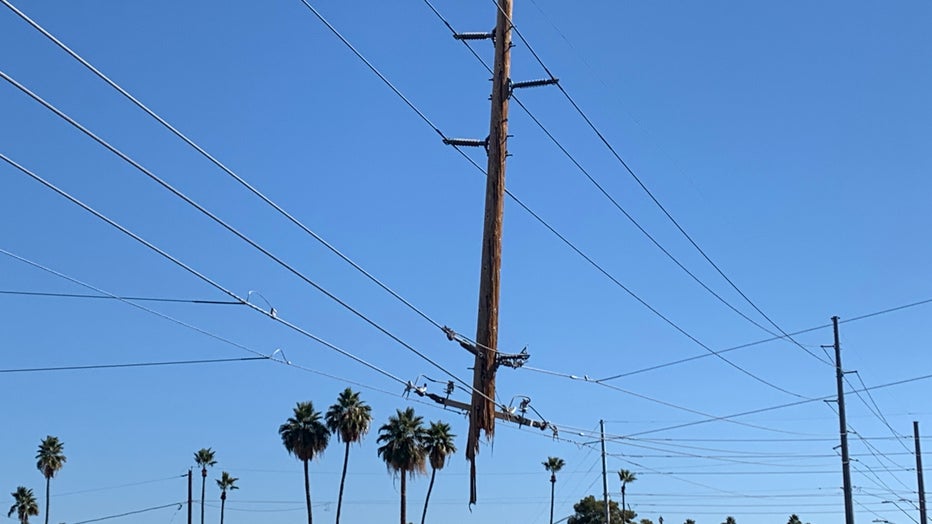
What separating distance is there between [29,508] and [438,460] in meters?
44.5

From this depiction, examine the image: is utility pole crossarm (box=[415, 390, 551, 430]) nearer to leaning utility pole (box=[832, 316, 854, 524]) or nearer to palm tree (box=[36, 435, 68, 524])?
leaning utility pole (box=[832, 316, 854, 524])

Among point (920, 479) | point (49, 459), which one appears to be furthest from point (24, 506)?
point (920, 479)

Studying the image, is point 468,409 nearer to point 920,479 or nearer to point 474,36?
point 474,36

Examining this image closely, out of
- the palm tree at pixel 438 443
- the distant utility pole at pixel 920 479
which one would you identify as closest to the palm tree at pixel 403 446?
the palm tree at pixel 438 443

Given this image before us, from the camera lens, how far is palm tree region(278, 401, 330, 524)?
7919 cm

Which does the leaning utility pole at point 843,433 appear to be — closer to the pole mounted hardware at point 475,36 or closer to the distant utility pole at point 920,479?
the distant utility pole at point 920,479

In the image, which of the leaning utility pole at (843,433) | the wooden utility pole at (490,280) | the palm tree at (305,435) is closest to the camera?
the wooden utility pole at (490,280)

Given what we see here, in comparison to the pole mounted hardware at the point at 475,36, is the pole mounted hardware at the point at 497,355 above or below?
below

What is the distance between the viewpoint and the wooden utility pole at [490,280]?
81.8 feet

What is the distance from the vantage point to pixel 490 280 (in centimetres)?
2483

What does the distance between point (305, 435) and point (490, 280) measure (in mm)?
56314

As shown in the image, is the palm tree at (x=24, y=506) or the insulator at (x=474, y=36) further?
the palm tree at (x=24, y=506)

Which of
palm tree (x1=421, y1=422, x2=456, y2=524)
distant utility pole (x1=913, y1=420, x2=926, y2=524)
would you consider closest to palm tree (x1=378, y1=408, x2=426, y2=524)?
palm tree (x1=421, y1=422, x2=456, y2=524)

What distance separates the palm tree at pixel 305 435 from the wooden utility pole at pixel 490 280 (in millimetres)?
54492
